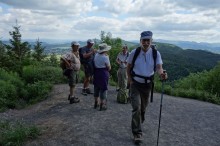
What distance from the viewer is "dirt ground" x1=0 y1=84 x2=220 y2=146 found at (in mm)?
7570

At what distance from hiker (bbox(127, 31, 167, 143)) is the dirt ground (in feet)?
2.39

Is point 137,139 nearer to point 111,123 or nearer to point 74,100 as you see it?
point 111,123

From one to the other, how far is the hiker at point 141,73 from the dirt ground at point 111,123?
28.6 inches

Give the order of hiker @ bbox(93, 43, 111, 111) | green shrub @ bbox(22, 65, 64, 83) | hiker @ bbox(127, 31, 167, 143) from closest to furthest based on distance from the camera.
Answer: hiker @ bbox(127, 31, 167, 143)
hiker @ bbox(93, 43, 111, 111)
green shrub @ bbox(22, 65, 64, 83)

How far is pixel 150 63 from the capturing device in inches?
273

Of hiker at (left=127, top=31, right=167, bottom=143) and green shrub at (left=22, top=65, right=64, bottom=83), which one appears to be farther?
green shrub at (left=22, top=65, right=64, bottom=83)

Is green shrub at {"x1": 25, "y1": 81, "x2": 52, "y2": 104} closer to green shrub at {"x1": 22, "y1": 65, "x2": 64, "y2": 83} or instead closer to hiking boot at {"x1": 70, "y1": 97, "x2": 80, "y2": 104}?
green shrub at {"x1": 22, "y1": 65, "x2": 64, "y2": 83}

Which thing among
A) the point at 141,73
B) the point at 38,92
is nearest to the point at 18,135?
the point at 141,73

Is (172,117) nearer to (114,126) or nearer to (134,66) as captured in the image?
(114,126)

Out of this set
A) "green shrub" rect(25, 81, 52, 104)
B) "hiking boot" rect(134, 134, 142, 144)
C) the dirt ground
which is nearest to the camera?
"hiking boot" rect(134, 134, 142, 144)

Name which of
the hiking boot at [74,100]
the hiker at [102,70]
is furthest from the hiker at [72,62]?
the hiker at [102,70]

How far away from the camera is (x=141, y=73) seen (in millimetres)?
6961

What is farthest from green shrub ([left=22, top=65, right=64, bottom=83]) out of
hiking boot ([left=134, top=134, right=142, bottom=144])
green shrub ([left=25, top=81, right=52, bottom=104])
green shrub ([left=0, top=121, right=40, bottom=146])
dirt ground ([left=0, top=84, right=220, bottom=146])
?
Answer: hiking boot ([left=134, top=134, right=142, bottom=144])

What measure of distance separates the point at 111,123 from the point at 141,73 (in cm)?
239
